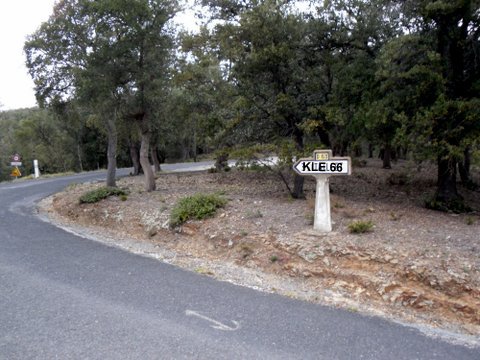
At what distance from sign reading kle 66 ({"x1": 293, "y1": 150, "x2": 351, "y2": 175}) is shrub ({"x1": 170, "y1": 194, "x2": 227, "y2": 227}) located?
8.68 ft

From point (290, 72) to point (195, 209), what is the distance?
4341 millimetres

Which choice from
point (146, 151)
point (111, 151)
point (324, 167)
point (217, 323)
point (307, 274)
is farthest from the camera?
point (111, 151)

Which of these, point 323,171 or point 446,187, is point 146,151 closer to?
point 323,171

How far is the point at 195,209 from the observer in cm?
832

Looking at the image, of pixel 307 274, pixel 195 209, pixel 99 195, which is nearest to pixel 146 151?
pixel 99 195

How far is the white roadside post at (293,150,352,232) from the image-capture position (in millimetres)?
6193

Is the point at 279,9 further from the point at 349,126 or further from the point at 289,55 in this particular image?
the point at 349,126

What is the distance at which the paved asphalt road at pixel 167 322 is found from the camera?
139 inches

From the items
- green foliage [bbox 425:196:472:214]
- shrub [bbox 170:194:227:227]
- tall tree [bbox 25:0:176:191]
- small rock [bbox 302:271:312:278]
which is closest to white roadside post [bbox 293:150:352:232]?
small rock [bbox 302:271:312:278]

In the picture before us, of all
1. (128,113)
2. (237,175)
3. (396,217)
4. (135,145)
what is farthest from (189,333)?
(135,145)

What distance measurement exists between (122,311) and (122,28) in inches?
344

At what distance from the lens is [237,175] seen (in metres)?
16.6

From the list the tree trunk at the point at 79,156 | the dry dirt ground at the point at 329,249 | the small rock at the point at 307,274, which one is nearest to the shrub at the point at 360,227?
the dry dirt ground at the point at 329,249

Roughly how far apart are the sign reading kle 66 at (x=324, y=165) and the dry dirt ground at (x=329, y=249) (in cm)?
112
